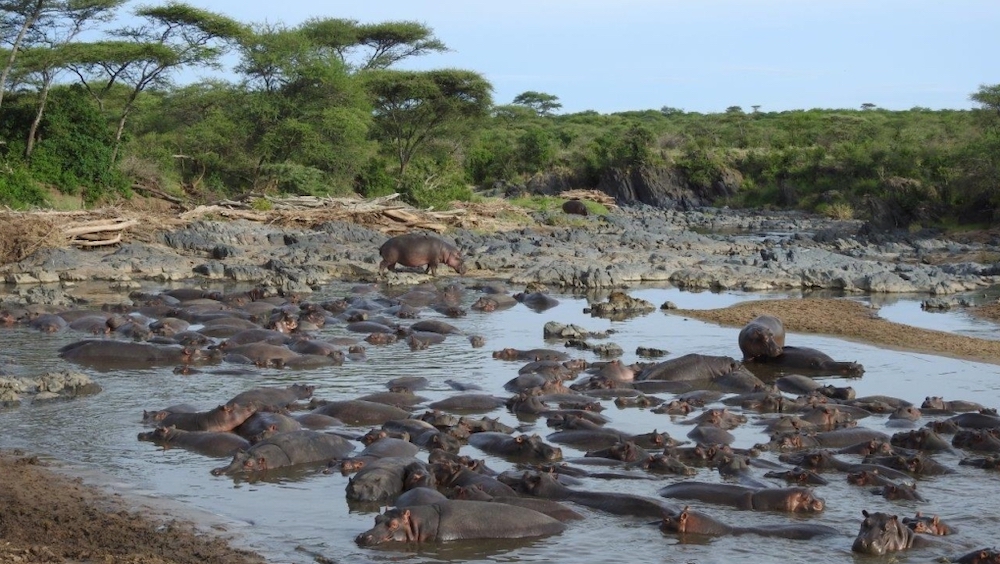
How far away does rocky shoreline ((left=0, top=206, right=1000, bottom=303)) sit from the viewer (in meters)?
23.9

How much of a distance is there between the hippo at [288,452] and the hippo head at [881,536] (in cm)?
440

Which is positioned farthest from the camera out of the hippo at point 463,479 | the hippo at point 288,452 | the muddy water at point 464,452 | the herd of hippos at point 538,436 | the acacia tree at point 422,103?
the acacia tree at point 422,103

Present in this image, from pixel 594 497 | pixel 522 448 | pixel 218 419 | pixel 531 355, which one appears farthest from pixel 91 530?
pixel 531 355

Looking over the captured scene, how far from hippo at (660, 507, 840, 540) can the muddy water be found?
8 cm

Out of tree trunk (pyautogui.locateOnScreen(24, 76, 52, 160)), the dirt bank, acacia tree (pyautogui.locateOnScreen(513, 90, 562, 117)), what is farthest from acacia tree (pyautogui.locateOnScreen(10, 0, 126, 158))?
acacia tree (pyautogui.locateOnScreen(513, 90, 562, 117))

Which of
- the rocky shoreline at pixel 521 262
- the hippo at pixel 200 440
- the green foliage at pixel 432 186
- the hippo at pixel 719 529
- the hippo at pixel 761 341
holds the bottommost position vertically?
the hippo at pixel 719 529

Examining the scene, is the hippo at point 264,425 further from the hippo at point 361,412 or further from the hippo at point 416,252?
the hippo at point 416,252

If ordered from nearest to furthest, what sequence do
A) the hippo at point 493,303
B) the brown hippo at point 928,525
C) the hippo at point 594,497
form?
the brown hippo at point 928,525 < the hippo at point 594,497 < the hippo at point 493,303

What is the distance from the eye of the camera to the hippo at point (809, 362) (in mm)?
14562

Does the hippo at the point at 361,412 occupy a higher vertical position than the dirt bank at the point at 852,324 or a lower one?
lower

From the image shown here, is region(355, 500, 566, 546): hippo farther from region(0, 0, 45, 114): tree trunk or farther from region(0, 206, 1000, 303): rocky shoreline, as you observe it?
region(0, 0, 45, 114): tree trunk

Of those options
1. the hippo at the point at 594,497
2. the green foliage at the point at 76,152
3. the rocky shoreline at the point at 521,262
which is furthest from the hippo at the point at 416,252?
the hippo at the point at 594,497

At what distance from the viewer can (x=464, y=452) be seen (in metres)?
10.0

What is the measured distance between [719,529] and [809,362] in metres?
7.63
